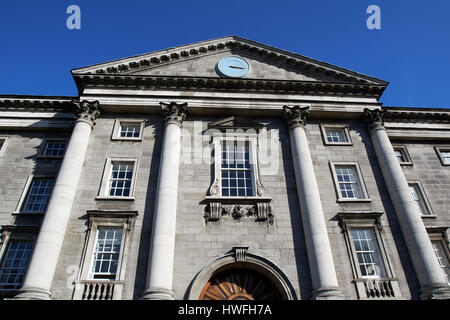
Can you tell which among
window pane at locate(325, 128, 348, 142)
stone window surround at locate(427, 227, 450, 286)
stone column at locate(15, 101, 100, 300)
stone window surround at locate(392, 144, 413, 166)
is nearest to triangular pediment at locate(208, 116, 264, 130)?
window pane at locate(325, 128, 348, 142)

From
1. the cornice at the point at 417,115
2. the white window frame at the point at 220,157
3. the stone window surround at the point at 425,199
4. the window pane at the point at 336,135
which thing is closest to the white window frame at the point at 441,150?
the cornice at the point at 417,115

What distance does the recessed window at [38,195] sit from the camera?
52.4ft

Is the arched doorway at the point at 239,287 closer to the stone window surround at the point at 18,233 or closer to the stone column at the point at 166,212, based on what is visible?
the stone column at the point at 166,212

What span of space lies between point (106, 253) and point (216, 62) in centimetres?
1342

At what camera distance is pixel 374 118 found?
18109 mm

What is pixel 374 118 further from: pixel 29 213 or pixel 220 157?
pixel 29 213

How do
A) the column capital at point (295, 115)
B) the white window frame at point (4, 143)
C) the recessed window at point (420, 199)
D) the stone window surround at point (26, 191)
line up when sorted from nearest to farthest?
the stone window surround at point (26, 191) → the recessed window at point (420, 199) → the column capital at point (295, 115) → the white window frame at point (4, 143)

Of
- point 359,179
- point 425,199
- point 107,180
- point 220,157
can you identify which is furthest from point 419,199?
point 107,180

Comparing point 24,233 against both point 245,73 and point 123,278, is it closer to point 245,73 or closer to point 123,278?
point 123,278

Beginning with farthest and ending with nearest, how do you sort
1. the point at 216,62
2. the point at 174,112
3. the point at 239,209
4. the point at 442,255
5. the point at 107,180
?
1. the point at 216,62
2. the point at 174,112
3. the point at 442,255
4. the point at 107,180
5. the point at 239,209

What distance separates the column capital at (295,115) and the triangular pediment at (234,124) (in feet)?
5.25

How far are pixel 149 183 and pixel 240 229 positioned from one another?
5.21 m

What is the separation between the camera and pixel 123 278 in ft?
42.0

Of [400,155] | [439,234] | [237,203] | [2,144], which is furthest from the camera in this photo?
[400,155]
